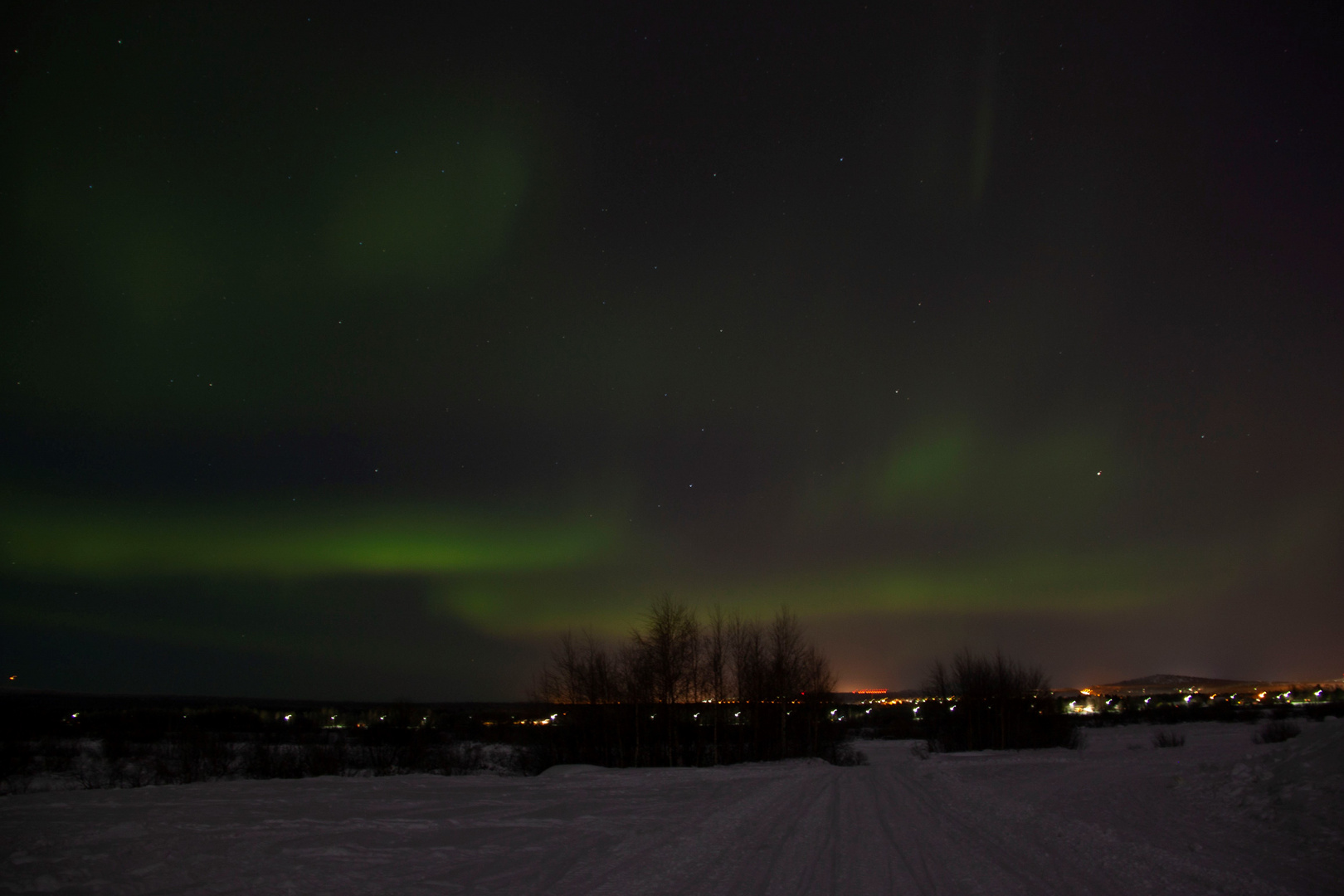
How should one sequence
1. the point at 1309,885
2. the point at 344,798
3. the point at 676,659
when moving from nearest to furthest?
1. the point at 1309,885
2. the point at 344,798
3. the point at 676,659

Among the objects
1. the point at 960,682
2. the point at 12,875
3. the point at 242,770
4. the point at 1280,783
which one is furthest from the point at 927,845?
the point at 960,682

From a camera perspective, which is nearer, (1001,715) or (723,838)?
(723,838)

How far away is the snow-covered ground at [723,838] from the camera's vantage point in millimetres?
9938

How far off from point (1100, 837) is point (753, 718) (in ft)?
133

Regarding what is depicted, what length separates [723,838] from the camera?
1366 cm

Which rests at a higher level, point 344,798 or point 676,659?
point 676,659

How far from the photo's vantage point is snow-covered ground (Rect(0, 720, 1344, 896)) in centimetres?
→ 994

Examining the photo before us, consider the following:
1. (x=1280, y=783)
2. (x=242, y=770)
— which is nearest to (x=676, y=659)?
(x=242, y=770)

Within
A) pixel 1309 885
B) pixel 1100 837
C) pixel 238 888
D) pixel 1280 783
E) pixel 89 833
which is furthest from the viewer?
pixel 1280 783

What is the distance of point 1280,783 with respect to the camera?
48.6ft

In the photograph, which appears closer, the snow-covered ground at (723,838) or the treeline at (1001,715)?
the snow-covered ground at (723,838)

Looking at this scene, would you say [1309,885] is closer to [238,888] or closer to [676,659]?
[238,888]

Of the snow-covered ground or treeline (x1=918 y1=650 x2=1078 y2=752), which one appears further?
treeline (x1=918 y1=650 x2=1078 y2=752)

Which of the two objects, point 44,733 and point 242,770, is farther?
point 44,733
